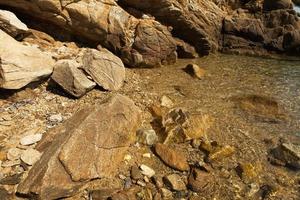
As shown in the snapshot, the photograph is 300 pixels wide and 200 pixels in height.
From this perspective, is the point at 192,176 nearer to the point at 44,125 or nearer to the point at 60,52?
the point at 44,125

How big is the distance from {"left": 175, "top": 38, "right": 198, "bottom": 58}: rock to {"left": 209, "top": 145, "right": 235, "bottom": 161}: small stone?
333 inches

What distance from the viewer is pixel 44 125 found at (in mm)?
9461

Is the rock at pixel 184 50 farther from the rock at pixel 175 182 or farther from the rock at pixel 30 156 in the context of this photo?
the rock at pixel 30 156

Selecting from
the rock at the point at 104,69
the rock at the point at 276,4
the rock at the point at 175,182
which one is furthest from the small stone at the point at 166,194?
the rock at the point at 276,4

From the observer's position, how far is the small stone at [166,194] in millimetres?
7607

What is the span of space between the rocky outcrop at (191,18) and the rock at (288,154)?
9.03 m

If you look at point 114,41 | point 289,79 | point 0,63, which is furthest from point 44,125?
point 289,79

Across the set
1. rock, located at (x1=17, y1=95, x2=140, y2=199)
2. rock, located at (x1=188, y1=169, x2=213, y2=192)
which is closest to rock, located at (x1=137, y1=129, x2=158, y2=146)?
rock, located at (x1=17, y1=95, x2=140, y2=199)

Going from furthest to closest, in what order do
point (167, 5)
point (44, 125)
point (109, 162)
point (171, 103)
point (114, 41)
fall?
1. point (167, 5)
2. point (114, 41)
3. point (171, 103)
4. point (44, 125)
5. point (109, 162)

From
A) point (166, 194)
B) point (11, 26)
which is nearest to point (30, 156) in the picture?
point (166, 194)

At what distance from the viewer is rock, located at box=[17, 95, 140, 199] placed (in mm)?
7137

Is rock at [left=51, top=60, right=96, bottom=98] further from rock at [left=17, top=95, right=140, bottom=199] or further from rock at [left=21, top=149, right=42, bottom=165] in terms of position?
rock at [left=21, top=149, right=42, bottom=165]

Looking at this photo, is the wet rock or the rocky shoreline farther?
the rocky shoreline

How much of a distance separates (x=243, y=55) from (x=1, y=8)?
1240cm
